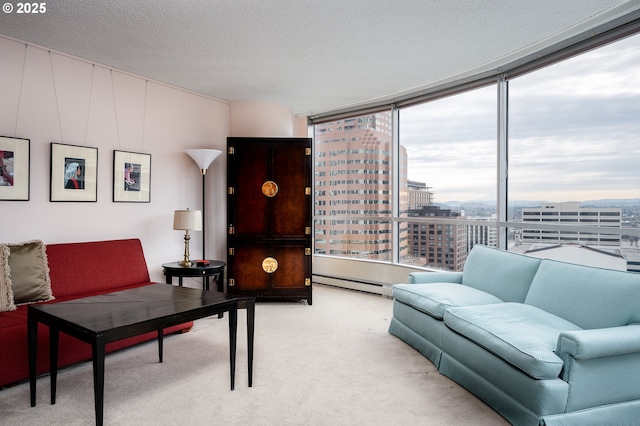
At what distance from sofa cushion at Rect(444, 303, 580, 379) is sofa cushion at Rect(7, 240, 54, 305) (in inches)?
123

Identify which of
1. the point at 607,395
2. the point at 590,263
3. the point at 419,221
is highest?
the point at 419,221

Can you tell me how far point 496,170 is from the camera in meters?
4.25

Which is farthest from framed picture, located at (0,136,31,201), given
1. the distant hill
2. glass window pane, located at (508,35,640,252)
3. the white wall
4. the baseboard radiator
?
glass window pane, located at (508,35,640,252)

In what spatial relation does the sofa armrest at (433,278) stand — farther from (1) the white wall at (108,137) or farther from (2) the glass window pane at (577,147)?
(1) the white wall at (108,137)

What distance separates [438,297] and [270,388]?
1476 mm

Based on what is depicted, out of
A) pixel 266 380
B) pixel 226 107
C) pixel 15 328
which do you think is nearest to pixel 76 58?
pixel 226 107

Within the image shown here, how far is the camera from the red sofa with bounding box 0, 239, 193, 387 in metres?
2.56

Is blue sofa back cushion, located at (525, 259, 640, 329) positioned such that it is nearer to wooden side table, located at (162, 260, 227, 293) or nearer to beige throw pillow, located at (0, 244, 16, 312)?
wooden side table, located at (162, 260, 227, 293)

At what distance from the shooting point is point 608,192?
3.31 meters

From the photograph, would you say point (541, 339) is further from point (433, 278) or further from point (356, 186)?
point (356, 186)

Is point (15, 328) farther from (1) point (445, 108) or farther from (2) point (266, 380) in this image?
(1) point (445, 108)

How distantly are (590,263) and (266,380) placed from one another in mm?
2926

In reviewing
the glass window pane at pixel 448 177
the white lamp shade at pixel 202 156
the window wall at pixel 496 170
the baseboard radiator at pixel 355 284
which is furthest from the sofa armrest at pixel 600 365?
the white lamp shade at pixel 202 156

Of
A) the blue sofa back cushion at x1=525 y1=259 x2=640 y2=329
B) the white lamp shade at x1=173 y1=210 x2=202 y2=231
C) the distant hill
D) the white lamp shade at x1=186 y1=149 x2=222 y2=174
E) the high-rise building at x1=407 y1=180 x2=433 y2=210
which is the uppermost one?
the white lamp shade at x1=186 y1=149 x2=222 y2=174
